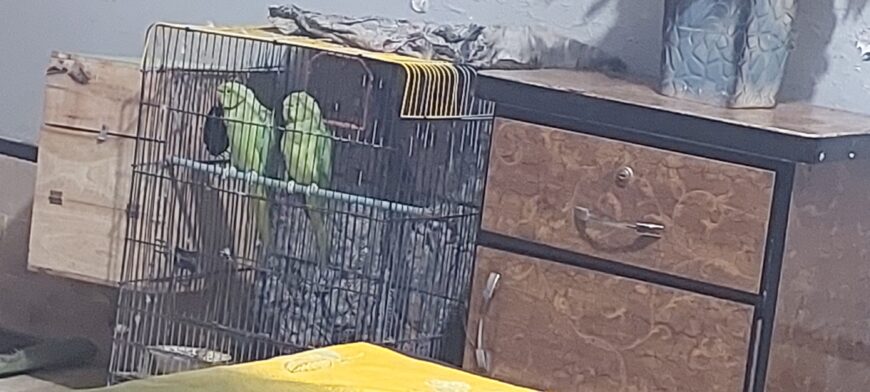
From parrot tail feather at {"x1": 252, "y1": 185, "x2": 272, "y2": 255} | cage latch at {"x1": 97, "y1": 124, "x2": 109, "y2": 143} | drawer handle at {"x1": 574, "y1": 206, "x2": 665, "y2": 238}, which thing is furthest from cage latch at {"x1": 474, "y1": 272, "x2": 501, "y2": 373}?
cage latch at {"x1": 97, "y1": 124, "x2": 109, "y2": 143}

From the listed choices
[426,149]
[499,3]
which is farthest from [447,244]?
[499,3]

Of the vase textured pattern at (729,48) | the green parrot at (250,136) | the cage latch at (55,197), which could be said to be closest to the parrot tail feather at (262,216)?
the green parrot at (250,136)

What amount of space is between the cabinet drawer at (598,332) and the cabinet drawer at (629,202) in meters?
0.03

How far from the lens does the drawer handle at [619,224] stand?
1.64 m

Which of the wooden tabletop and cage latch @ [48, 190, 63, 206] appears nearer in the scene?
the wooden tabletop

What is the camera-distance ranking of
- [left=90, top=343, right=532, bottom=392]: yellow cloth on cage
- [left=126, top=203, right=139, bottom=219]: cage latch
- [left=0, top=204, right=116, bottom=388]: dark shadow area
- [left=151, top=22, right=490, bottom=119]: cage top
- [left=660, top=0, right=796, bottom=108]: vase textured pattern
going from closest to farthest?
1. [left=90, top=343, right=532, bottom=392]: yellow cloth on cage
2. [left=660, top=0, right=796, bottom=108]: vase textured pattern
3. [left=151, top=22, right=490, bottom=119]: cage top
4. [left=126, top=203, right=139, bottom=219]: cage latch
5. [left=0, top=204, right=116, bottom=388]: dark shadow area

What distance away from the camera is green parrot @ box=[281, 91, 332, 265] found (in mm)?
1923

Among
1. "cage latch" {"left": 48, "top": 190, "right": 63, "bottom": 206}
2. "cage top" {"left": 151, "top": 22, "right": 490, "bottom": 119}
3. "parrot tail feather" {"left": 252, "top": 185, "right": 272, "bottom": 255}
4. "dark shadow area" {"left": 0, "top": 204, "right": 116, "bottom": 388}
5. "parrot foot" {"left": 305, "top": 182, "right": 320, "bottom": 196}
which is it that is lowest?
"dark shadow area" {"left": 0, "top": 204, "right": 116, "bottom": 388}

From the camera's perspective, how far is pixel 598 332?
1.68 m

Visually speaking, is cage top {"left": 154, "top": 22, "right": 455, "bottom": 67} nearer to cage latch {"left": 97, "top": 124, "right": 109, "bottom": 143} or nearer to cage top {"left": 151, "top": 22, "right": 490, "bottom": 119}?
cage top {"left": 151, "top": 22, "right": 490, "bottom": 119}

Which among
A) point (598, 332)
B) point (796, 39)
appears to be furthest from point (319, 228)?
point (796, 39)

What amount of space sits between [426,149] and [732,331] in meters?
0.50

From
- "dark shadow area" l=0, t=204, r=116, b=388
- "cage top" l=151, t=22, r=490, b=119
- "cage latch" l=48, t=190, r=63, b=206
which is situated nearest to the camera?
"cage top" l=151, t=22, r=490, b=119

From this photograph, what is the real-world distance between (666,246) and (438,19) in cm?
76
